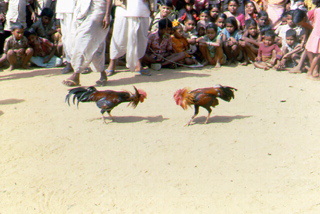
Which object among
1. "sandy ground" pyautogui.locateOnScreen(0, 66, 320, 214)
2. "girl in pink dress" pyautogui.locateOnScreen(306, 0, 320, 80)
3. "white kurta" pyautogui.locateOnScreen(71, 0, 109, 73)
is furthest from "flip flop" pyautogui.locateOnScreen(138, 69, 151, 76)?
"girl in pink dress" pyautogui.locateOnScreen(306, 0, 320, 80)

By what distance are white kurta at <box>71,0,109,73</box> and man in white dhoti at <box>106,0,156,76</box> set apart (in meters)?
0.77

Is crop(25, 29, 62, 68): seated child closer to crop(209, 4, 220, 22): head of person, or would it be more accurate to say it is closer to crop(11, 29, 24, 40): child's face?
crop(11, 29, 24, 40): child's face

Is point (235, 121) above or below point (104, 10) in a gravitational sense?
below

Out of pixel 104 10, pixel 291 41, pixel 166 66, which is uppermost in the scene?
pixel 104 10

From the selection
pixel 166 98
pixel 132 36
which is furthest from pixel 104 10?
pixel 166 98

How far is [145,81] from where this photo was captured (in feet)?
25.2

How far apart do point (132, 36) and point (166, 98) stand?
5.21ft

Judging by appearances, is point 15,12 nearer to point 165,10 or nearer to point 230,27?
point 165,10

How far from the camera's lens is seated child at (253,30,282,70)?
8859mm

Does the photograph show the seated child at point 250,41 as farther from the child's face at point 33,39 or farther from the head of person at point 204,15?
Answer: the child's face at point 33,39

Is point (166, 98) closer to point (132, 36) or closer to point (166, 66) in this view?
point (132, 36)

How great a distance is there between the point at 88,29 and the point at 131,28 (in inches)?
41.0

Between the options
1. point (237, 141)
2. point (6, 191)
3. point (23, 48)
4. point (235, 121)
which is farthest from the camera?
point (23, 48)

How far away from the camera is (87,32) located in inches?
271
